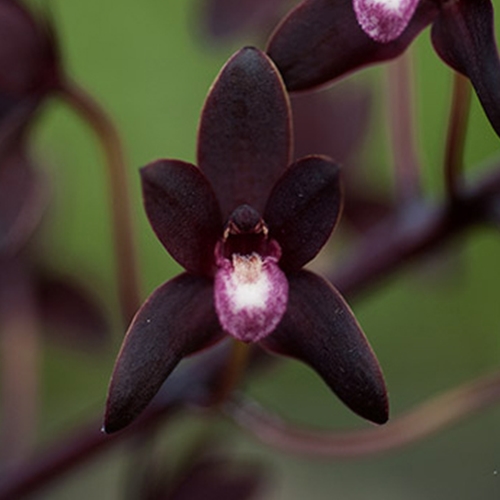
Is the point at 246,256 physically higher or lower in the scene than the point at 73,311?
higher

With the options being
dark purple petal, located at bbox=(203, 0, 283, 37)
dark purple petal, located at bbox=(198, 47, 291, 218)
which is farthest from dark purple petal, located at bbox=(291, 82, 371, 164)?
dark purple petal, located at bbox=(198, 47, 291, 218)

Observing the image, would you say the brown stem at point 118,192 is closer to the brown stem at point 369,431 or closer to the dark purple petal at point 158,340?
the brown stem at point 369,431

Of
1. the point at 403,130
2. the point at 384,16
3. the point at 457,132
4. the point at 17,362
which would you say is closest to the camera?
the point at 384,16

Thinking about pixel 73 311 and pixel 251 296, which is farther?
pixel 73 311

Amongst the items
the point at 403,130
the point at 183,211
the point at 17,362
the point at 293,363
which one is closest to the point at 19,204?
the point at 17,362

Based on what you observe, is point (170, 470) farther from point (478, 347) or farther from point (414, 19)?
point (478, 347)

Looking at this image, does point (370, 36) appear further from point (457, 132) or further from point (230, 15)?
point (230, 15)

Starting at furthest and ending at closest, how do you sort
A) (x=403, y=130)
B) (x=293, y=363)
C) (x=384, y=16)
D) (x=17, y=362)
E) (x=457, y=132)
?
(x=293, y=363)
(x=17, y=362)
(x=403, y=130)
(x=457, y=132)
(x=384, y=16)

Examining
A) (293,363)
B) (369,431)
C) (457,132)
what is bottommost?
(293,363)
